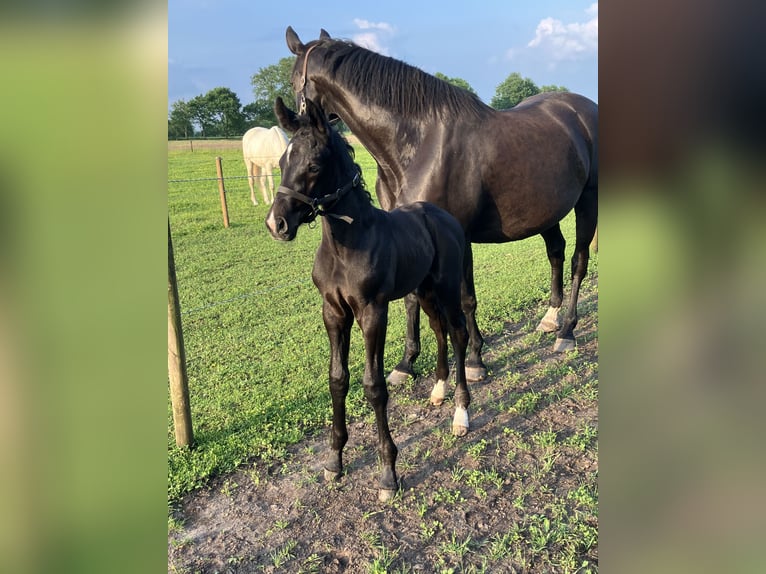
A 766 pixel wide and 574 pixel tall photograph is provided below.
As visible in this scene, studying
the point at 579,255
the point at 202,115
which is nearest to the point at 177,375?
the point at 579,255

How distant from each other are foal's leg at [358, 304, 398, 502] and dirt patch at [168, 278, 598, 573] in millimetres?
104

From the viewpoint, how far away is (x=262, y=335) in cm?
530

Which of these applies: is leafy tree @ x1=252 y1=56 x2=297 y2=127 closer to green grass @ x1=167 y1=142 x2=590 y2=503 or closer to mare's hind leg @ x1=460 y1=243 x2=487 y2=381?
green grass @ x1=167 y1=142 x2=590 y2=503

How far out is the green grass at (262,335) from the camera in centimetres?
340

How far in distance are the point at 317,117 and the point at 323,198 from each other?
1.17 feet

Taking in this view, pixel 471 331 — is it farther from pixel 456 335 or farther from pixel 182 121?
pixel 182 121

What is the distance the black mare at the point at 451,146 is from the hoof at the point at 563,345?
2.90 feet

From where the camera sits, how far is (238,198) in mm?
15445

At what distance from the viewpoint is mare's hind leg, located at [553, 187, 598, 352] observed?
4.75 metres

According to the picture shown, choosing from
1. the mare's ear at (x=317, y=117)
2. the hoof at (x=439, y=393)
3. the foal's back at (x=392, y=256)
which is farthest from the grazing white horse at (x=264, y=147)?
the mare's ear at (x=317, y=117)

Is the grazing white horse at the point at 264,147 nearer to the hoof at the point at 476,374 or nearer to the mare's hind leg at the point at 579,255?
the mare's hind leg at the point at 579,255
